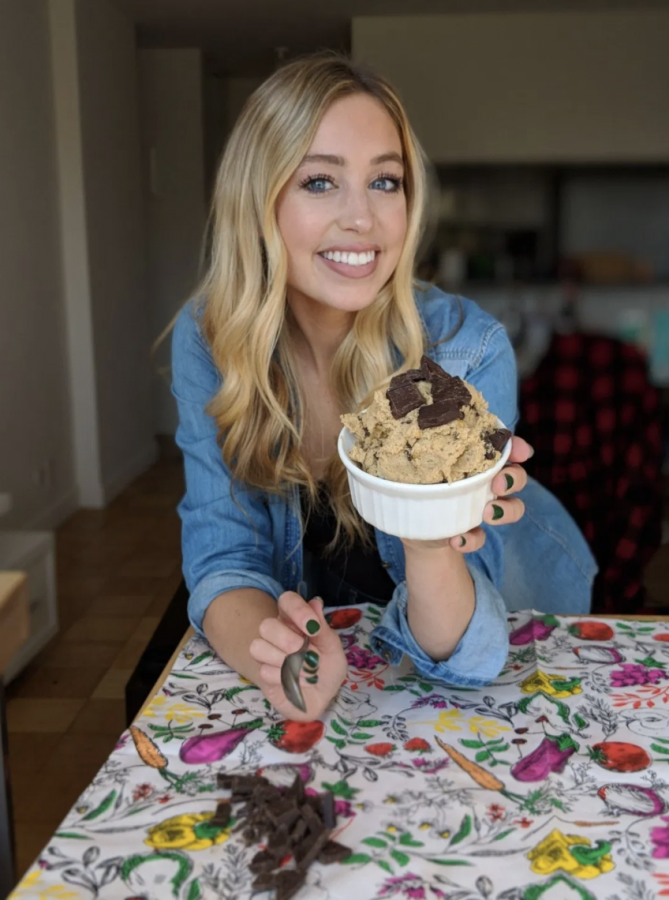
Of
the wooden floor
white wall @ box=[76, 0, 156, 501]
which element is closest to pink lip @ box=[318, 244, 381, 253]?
the wooden floor

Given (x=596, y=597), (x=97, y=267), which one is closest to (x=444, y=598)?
(x=596, y=597)

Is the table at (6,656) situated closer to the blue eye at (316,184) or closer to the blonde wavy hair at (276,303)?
the blonde wavy hair at (276,303)

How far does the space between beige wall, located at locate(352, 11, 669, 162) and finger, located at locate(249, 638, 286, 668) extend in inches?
172

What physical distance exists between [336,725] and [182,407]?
596 mm

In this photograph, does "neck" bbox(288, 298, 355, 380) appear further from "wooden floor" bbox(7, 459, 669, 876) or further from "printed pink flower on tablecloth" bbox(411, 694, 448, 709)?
"wooden floor" bbox(7, 459, 669, 876)

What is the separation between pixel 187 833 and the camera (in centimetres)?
62

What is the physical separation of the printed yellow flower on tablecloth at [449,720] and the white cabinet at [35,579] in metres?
1.77

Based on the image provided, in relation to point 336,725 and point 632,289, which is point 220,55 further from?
point 336,725

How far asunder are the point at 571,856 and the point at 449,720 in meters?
0.21

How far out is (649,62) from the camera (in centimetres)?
456

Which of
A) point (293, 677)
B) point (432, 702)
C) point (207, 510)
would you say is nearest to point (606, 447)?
point (207, 510)

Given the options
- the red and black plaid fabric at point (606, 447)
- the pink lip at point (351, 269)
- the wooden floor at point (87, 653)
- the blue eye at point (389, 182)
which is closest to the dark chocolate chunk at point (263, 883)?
the pink lip at point (351, 269)

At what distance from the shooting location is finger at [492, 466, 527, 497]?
2.54 feet

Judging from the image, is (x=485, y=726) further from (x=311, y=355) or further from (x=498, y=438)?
(x=311, y=355)
